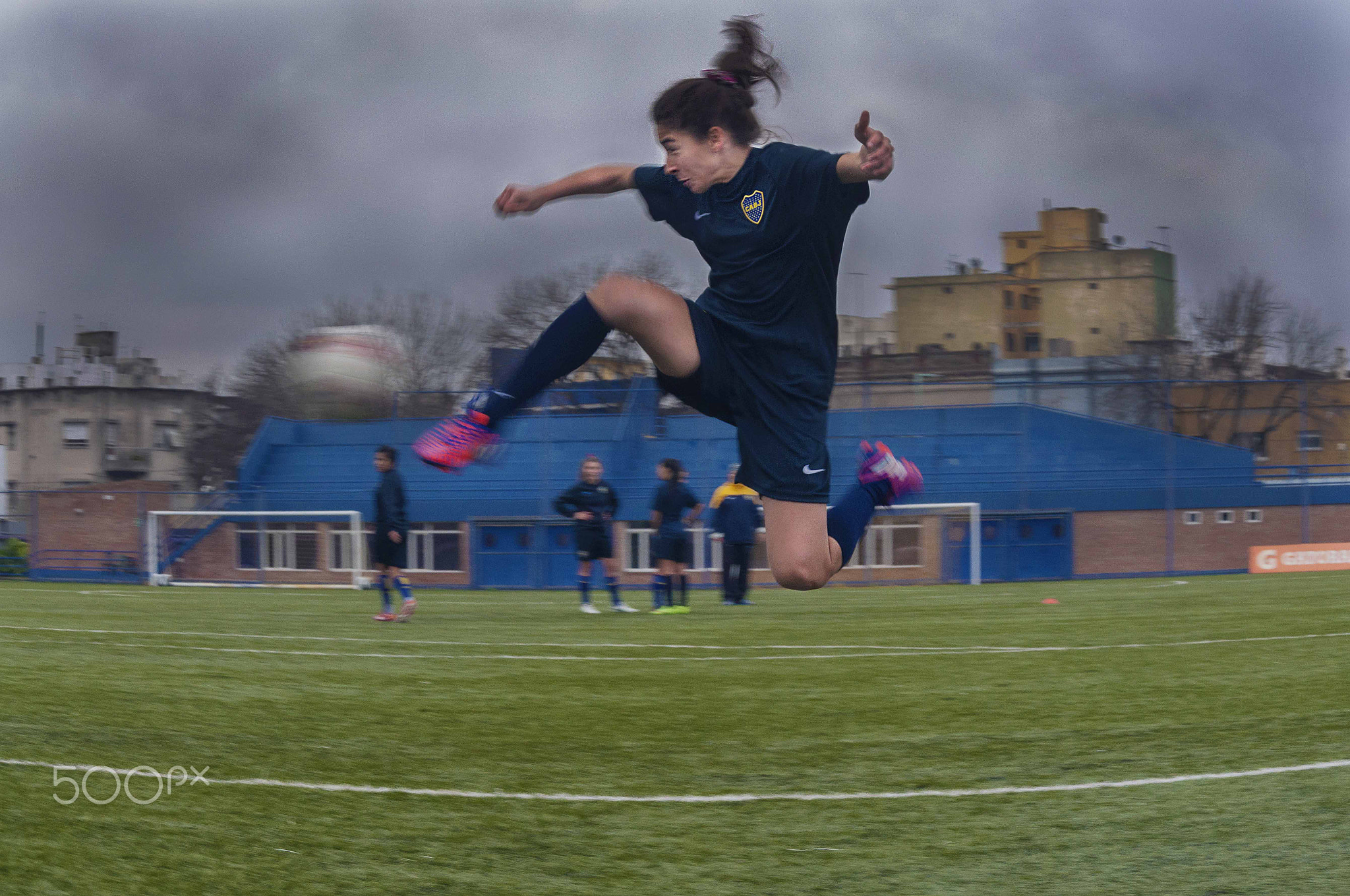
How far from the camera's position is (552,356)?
4172 mm

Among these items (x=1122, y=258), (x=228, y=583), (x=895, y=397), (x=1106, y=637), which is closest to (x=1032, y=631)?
(x=1106, y=637)

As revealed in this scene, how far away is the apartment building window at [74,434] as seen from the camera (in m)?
63.6

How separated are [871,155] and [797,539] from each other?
1489 mm

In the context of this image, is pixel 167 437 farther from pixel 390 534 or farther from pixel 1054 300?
pixel 390 534

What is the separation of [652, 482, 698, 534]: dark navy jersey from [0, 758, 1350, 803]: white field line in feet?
37.1

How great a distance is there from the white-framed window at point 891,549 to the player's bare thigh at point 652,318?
2151 centimetres

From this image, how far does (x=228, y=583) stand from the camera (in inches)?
1026

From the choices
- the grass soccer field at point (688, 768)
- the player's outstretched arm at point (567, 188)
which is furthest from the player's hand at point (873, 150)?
the grass soccer field at point (688, 768)

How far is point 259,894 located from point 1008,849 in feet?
6.79

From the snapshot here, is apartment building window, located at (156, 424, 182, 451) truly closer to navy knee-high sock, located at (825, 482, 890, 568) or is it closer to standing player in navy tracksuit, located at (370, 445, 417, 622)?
standing player in navy tracksuit, located at (370, 445, 417, 622)

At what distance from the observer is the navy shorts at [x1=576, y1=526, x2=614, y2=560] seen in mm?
15203

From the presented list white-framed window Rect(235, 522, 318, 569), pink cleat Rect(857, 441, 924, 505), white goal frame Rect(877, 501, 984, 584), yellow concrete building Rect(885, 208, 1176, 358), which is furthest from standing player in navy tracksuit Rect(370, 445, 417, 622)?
yellow concrete building Rect(885, 208, 1176, 358)

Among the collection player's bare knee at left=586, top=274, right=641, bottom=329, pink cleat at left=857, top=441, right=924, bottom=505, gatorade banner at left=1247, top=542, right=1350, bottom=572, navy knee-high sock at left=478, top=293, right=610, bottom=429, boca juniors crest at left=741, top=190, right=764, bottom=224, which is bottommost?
gatorade banner at left=1247, top=542, right=1350, bottom=572

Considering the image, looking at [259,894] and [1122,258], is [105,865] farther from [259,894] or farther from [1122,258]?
[1122,258]
